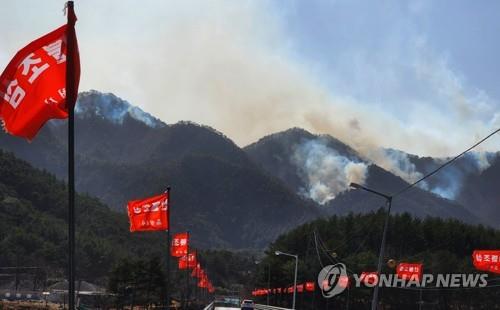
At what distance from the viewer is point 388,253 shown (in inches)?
6019

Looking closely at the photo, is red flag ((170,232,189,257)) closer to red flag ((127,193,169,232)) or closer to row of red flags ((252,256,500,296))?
row of red flags ((252,256,500,296))

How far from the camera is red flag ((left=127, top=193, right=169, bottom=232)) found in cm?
3428

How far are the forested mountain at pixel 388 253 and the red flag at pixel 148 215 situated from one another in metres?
79.6

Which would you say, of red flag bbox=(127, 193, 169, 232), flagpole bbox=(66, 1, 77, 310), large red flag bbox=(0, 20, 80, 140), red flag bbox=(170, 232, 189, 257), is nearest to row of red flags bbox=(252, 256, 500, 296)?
red flag bbox=(170, 232, 189, 257)

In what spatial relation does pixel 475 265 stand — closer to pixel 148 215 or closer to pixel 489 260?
pixel 489 260

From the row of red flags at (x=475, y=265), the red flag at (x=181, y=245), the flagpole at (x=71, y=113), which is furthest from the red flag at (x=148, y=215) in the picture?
the flagpole at (x=71, y=113)

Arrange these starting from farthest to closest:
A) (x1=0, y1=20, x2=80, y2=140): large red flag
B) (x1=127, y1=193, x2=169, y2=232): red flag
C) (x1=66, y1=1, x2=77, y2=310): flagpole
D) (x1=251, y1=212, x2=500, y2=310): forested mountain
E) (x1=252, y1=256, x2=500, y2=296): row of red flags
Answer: (x1=251, y1=212, x2=500, y2=310): forested mountain
(x1=252, y1=256, x2=500, y2=296): row of red flags
(x1=127, y1=193, x2=169, y2=232): red flag
(x1=0, y1=20, x2=80, y2=140): large red flag
(x1=66, y1=1, x2=77, y2=310): flagpole

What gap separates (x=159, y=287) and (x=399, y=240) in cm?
6649

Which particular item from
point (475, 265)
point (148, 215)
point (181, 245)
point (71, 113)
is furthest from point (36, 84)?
point (475, 265)

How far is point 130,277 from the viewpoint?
10225 cm

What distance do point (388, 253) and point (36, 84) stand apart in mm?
145866

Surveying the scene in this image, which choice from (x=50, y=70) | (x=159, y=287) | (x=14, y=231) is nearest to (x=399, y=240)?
(x=159, y=287)

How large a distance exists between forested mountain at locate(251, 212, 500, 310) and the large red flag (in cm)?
9805

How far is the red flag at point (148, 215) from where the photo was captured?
34281 millimetres
